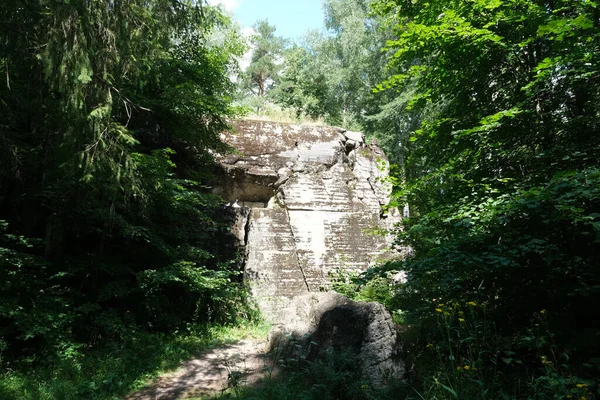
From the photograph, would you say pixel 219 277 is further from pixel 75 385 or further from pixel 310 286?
pixel 75 385

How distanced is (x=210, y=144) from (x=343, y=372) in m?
6.02

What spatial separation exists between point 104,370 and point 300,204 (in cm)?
598

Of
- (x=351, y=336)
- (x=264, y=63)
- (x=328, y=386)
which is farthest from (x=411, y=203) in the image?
(x=264, y=63)

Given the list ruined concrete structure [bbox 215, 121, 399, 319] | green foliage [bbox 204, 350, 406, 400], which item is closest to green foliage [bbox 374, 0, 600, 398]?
green foliage [bbox 204, 350, 406, 400]

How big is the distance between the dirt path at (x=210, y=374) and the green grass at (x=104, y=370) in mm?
200

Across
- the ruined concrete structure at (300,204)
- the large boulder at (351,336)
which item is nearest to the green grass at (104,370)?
the large boulder at (351,336)

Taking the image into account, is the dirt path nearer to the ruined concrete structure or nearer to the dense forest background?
the dense forest background

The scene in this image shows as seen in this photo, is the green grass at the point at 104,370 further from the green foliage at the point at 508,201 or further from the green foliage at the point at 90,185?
the green foliage at the point at 508,201

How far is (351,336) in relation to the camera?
414 cm

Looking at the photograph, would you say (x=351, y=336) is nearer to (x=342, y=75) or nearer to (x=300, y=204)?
(x=300, y=204)

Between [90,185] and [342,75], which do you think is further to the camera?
[342,75]

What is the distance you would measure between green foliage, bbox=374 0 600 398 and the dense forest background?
1.1 inches

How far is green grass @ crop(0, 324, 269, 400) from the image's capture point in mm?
3994

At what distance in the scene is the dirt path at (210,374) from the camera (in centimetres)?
420
